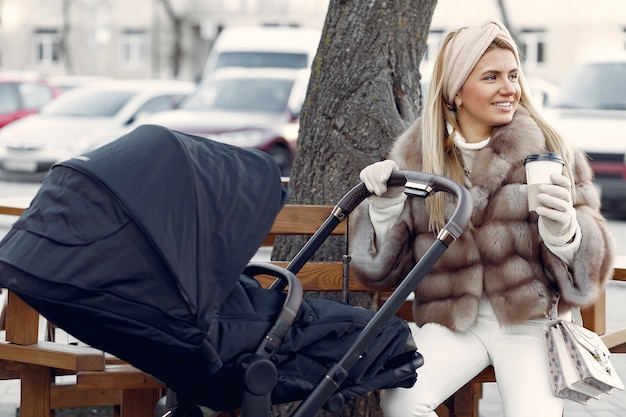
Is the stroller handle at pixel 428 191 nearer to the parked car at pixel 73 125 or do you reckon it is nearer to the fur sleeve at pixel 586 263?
the fur sleeve at pixel 586 263

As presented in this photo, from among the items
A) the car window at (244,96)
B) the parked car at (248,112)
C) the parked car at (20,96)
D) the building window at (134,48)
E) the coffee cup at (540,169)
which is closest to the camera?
the coffee cup at (540,169)

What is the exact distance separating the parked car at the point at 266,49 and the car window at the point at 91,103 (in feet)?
8.59

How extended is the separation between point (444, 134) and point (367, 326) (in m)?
1.08

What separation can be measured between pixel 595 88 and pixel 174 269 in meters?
11.7

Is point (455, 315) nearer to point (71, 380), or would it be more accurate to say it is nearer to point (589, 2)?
point (71, 380)

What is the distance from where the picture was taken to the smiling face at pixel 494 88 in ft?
12.5

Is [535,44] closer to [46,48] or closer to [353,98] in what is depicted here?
[46,48]

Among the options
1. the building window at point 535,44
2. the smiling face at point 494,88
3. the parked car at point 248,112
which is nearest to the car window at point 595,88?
the parked car at point 248,112

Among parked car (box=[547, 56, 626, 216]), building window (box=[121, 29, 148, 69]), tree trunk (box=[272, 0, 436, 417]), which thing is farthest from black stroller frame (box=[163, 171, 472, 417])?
building window (box=[121, 29, 148, 69])

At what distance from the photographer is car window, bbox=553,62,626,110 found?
44.0 feet

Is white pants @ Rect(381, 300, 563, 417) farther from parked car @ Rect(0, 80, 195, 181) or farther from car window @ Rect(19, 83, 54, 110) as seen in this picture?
car window @ Rect(19, 83, 54, 110)

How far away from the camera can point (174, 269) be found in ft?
9.07

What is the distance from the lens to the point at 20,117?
1917 cm

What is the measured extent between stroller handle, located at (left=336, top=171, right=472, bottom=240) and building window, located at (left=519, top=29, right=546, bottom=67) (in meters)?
35.0
